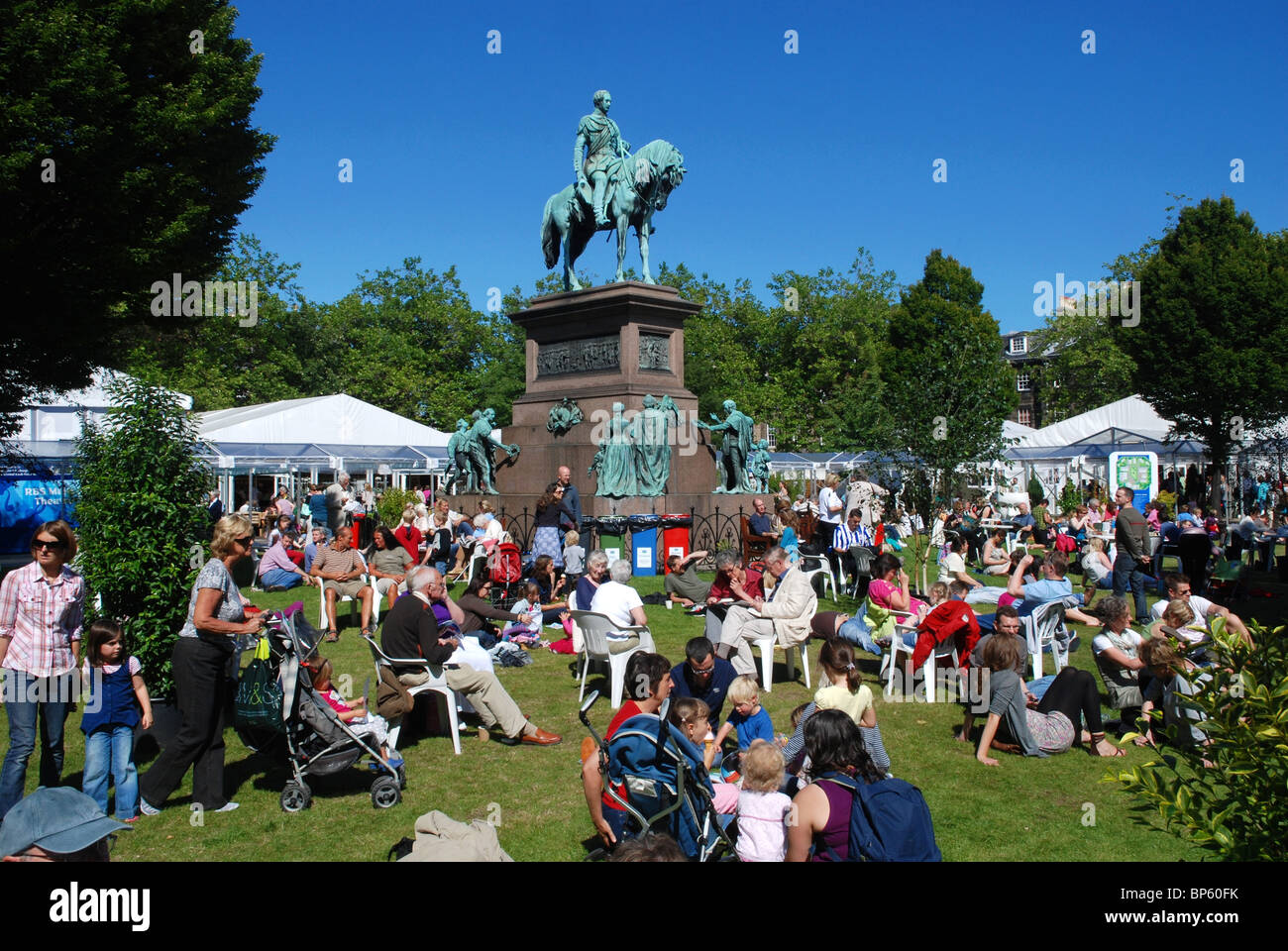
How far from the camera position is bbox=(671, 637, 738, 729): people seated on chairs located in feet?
23.3

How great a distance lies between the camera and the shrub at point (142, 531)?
7469mm

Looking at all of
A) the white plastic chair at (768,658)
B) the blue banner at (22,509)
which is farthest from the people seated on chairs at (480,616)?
the blue banner at (22,509)

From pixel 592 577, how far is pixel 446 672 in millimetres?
2472

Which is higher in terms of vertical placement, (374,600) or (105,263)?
(105,263)

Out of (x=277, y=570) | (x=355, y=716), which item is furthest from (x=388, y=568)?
(x=355, y=716)

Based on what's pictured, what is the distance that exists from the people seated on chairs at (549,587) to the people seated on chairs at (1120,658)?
661 cm

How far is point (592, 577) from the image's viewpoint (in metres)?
10.3

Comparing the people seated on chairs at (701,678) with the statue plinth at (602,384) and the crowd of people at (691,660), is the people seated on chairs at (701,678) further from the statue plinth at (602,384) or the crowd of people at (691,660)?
the statue plinth at (602,384)

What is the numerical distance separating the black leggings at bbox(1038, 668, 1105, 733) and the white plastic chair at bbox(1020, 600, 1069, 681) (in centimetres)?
169
